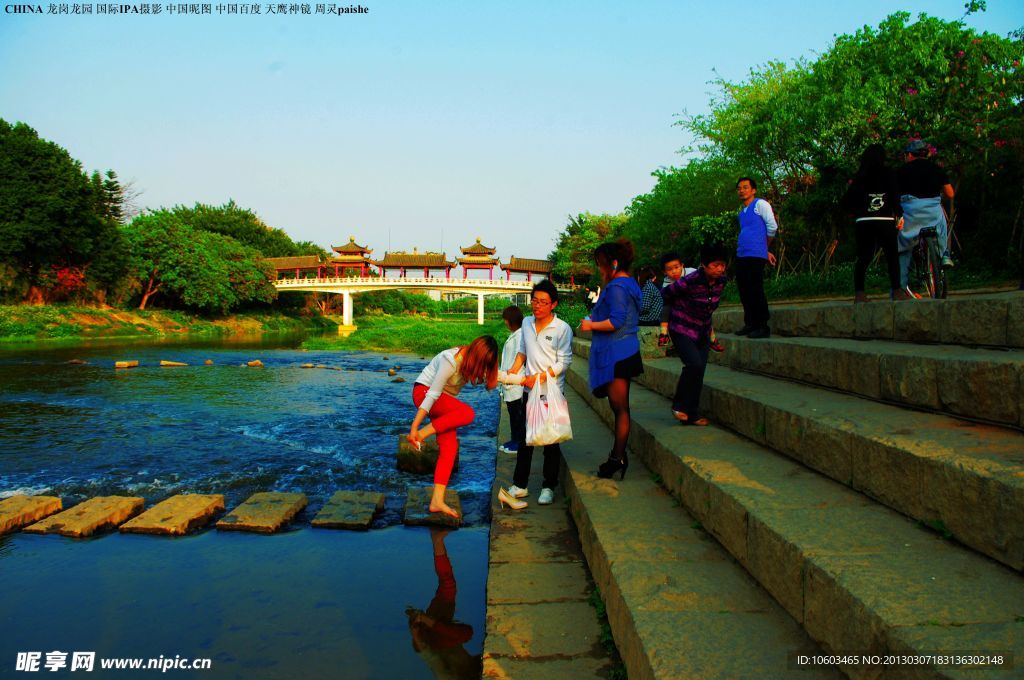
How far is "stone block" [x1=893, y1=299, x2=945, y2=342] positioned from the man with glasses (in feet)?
7.80

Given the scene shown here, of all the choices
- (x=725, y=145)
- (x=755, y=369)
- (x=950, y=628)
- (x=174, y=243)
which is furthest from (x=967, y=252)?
(x=174, y=243)

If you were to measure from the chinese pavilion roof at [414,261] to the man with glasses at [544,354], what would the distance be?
2311 inches

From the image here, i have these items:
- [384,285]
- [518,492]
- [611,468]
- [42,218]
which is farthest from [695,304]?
[384,285]

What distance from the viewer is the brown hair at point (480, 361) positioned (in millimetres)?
3887

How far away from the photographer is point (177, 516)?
4.08 meters

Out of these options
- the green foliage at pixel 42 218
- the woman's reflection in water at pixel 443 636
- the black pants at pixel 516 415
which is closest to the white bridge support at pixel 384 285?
the green foliage at pixel 42 218

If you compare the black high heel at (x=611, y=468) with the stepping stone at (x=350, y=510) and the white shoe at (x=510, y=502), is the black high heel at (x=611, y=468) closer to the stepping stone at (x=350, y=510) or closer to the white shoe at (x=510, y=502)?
the white shoe at (x=510, y=502)

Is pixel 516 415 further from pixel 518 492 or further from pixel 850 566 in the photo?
pixel 850 566

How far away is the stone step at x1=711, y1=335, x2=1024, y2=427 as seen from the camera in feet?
8.36

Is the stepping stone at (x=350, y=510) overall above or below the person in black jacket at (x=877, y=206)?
below

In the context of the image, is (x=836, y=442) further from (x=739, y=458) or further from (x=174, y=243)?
(x=174, y=243)

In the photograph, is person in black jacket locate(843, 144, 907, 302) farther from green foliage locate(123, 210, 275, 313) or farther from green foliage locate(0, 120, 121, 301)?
green foliage locate(123, 210, 275, 313)

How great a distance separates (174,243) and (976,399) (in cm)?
4333

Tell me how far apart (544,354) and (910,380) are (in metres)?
2.04
